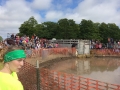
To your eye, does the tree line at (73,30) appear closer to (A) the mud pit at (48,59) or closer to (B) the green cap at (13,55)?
(A) the mud pit at (48,59)

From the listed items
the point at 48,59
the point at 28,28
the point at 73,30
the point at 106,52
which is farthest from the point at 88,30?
the point at 48,59

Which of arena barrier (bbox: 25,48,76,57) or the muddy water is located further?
arena barrier (bbox: 25,48,76,57)

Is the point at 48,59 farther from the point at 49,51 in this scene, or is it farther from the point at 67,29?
the point at 67,29

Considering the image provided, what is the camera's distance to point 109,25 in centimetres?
7775

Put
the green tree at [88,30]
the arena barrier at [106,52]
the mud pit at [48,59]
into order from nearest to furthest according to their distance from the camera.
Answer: the mud pit at [48,59] < the arena barrier at [106,52] < the green tree at [88,30]

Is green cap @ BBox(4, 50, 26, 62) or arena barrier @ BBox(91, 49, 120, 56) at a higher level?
green cap @ BBox(4, 50, 26, 62)

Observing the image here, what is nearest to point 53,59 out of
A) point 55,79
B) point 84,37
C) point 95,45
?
point 95,45

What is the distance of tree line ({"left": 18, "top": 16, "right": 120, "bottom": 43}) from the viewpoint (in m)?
67.4

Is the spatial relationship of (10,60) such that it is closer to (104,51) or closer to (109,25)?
(104,51)

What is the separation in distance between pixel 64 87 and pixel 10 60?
568 centimetres

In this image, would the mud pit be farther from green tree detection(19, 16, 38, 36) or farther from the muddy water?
green tree detection(19, 16, 38, 36)

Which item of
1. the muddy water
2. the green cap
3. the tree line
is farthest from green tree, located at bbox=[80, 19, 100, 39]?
the green cap

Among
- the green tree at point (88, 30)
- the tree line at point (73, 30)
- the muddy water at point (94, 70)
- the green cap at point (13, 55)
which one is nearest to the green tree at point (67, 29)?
the tree line at point (73, 30)

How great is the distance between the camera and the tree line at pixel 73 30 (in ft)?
221
